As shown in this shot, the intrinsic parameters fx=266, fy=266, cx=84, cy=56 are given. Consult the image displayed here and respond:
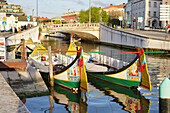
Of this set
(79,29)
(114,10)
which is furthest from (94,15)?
(114,10)

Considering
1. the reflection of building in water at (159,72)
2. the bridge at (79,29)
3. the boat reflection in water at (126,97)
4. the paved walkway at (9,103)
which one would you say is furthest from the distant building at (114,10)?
the paved walkway at (9,103)

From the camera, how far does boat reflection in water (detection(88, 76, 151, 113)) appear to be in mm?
13952

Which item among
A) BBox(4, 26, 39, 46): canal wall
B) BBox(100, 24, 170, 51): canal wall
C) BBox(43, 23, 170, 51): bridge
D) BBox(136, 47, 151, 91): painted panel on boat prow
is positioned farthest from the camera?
BBox(4, 26, 39, 46): canal wall

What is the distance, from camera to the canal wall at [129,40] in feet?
124

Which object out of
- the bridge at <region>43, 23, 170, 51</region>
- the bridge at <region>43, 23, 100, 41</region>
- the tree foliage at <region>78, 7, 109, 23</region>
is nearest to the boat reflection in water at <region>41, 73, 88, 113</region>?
the bridge at <region>43, 23, 170, 51</region>

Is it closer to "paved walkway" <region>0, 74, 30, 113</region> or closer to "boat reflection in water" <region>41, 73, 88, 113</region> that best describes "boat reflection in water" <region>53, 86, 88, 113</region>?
"boat reflection in water" <region>41, 73, 88, 113</region>

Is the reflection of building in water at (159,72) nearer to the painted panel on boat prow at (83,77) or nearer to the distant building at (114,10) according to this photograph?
the painted panel on boat prow at (83,77)

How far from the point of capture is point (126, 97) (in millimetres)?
16156

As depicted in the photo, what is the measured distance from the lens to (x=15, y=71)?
17.9 metres

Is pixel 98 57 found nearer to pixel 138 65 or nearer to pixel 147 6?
pixel 138 65

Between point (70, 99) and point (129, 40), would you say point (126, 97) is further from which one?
point (129, 40)

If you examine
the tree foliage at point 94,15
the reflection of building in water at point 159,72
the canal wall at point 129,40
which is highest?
the tree foliage at point 94,15

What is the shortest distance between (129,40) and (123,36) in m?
2.80

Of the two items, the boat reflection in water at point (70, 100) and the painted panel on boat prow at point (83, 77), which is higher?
the painted panel on boat prow at point (83, 77)
